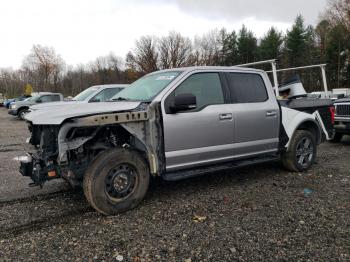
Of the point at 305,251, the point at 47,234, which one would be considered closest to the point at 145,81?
the point at 47,234

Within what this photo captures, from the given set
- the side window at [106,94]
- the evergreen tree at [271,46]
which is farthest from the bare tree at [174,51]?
the side window at [106,94]

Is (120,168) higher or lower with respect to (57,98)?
lower

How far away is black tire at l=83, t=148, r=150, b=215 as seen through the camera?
3.57 meters

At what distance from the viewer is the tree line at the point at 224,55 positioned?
36344 mm

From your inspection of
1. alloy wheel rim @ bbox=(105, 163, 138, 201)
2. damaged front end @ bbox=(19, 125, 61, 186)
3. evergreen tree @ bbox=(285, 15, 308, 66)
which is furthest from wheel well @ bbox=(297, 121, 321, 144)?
evergreen tree @ bbox=(285, 15, 308, 66)

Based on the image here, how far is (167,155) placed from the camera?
3949 mm

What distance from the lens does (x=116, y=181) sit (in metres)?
3.74

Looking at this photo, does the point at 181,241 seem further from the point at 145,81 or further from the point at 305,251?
the point at 145,81

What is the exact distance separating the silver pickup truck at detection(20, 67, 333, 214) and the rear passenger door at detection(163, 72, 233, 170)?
0.04 feet

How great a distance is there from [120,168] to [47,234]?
3.62ft

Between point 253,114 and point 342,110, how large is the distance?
4.78 meters

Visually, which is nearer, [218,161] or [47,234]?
[47,234]

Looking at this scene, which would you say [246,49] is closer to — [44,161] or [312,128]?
[312,128]

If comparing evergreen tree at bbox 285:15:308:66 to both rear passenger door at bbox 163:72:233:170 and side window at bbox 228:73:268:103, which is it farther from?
rear passenger door at bbox 163:72:233:170
